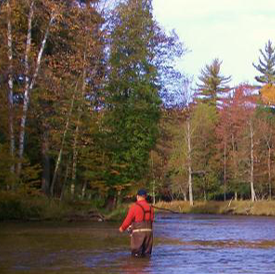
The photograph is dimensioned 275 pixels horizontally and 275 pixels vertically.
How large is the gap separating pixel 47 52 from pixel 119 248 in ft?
71.0

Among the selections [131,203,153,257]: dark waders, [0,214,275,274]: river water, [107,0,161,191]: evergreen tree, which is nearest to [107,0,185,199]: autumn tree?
[107,0,161,191]: evergreen tree

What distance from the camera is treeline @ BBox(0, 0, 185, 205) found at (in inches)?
1252

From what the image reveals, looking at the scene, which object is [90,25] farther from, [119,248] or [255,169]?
[255,169]

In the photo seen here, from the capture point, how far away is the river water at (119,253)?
13328 millimetres

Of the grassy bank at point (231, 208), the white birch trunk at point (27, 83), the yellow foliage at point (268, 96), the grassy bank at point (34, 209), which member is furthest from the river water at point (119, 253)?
the yellow foliage at point (268, 96)

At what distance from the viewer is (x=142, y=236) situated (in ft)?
48.8

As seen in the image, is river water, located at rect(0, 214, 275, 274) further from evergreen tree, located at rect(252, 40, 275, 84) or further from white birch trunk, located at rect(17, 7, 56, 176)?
evergreen tree, located at rect(252, 40, 275, 84)

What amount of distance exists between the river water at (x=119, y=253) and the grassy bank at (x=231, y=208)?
29.0 metres

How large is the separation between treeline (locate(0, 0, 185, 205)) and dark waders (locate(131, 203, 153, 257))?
1450 cm

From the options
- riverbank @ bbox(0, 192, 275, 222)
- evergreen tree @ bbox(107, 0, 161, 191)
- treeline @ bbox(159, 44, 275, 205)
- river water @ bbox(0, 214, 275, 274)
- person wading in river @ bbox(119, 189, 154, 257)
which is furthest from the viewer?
treeline @ bbox(159, 44, 275, 205)

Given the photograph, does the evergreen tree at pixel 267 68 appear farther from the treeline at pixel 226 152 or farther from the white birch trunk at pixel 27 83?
the white birch trunk at pixel 27 83

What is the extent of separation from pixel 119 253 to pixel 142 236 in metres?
1.74

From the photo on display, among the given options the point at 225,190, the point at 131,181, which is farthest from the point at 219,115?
the point at 131,181

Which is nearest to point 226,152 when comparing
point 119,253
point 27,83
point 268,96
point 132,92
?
point 268,96
